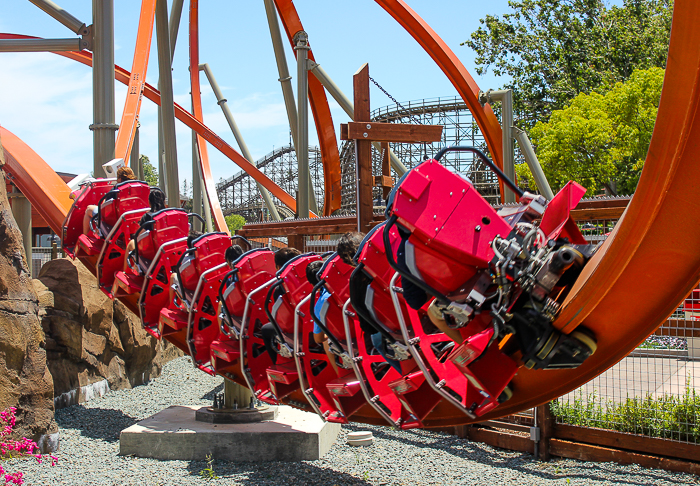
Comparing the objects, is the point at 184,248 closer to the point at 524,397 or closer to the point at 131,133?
the point at 524,397

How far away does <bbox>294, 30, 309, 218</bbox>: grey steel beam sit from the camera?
26.9ft

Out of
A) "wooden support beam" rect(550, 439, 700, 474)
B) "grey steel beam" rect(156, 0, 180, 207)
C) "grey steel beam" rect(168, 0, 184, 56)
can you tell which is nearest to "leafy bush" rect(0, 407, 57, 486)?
"wooden support beam" rect(550, 439, 700, 474)

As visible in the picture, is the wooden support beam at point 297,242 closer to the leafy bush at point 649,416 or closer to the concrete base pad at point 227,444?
the concrete base pad at point 227,444

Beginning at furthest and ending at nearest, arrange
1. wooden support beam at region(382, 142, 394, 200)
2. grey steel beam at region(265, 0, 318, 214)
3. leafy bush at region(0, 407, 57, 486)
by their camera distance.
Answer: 1. grey steel beam at region(265, 0, 318, 214)
2. wooden support beam at region(382, 142, 394, 200)
3. leafy bush at region(0, 407, 57, 486)

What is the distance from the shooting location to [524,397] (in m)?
3.17

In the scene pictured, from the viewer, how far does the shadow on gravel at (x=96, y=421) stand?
5893mm

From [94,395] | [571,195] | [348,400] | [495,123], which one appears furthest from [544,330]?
[495,123]

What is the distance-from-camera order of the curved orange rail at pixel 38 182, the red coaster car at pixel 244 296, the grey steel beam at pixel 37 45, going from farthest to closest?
the grey steel beam at pixel 37 45
the curved orange rail at pixel 38 182
the red coaster car at pixel 244 296

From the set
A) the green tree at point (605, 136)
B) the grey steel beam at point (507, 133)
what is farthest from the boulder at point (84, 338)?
the green tree at point (605, 136)

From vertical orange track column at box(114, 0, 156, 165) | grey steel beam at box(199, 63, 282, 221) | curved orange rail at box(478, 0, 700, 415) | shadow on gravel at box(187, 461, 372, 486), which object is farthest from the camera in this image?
grey steel beam at box(199, 63, 282, 221)

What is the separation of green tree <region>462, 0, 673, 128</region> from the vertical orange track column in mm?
15593

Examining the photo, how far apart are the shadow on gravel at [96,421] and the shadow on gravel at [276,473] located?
1.25 m

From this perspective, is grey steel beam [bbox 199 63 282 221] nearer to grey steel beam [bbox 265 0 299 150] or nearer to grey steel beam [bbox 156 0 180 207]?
grey steel beam [bbox 265 0 299 150]

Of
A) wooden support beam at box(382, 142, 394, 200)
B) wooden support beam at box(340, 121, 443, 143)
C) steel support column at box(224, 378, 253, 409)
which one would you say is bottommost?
steel support column at box(224, 378, 253, 409)
